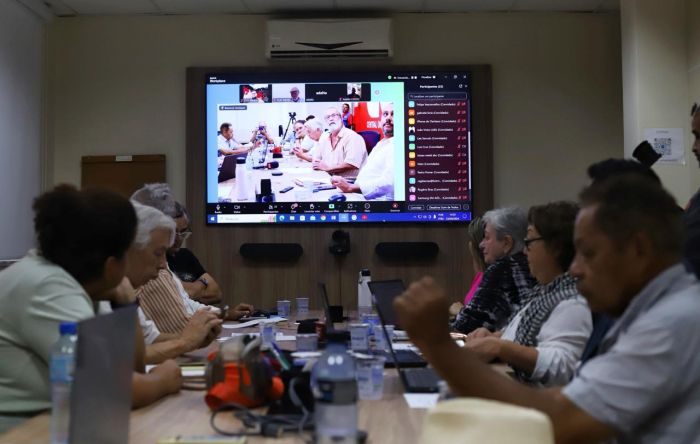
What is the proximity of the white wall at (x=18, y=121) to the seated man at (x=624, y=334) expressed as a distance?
4.51 meters

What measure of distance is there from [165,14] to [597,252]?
5078mm

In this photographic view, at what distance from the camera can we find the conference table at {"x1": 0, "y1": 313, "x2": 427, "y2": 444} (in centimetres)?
160

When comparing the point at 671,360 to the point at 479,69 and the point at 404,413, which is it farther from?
the point at 479,69

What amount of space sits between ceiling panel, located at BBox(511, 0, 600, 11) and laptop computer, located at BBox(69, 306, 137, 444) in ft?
15.9

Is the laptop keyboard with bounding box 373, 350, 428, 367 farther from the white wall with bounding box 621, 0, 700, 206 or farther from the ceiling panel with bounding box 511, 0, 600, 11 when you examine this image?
the ceiling panel with bounding box 511, 0, 600, 11

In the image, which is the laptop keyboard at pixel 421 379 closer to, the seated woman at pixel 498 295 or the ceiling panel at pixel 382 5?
the seated woman at pixel 498 295

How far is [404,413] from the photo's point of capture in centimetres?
184

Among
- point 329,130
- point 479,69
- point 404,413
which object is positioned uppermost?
point 479,69

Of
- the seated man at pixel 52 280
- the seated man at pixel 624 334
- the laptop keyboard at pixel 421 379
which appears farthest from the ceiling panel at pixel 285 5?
the seated man at pixel 624 334

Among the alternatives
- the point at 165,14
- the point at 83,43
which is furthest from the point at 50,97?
the point at 165,14

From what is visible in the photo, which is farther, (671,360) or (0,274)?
(0,274)

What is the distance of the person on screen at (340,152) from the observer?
5.59 metres

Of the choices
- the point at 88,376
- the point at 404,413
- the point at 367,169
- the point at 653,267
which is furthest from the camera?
the point at 367,169

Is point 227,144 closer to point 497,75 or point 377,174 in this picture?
point 377,174
